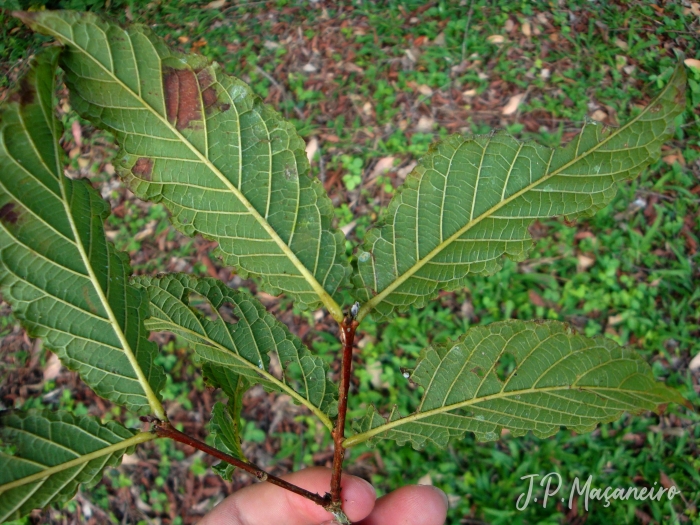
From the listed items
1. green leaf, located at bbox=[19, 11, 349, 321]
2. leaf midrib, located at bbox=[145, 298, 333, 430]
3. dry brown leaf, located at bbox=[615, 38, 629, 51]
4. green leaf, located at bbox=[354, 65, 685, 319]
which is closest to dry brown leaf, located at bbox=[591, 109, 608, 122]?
dry brown leaf, located at bbox=[615, 38, 629, 51]

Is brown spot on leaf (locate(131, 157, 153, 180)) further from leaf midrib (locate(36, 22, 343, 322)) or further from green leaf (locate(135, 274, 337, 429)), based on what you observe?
green leaf (locate(135, 274, 337, 429))

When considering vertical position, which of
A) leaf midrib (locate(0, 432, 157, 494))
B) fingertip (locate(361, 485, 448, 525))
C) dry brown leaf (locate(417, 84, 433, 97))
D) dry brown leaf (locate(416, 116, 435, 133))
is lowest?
fingertip (locate(361, 485, 448, 525))

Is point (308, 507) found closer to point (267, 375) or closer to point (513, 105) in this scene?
point (267, 375)

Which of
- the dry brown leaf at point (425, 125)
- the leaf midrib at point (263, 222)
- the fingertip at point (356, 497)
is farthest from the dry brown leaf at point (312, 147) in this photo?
the leaf midrib at point (263, 222)

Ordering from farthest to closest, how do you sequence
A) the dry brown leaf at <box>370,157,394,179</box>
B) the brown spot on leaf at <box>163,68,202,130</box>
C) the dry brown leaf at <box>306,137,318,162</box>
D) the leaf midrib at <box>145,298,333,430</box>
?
1. the dry brown leaf at <box>306,137,318,162</box>
2. the dry brown leaf at <box>370,157,394,179</box>
3. the leaf midrib at <box>145,298,333,430</box>
4. the brown spot on leaf at <box>163,68,202,130</box>

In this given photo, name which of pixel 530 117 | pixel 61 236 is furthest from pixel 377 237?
pixel 530 117

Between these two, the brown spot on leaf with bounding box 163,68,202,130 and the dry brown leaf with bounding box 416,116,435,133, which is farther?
the dry brown leaf with bounding box 416,116,435,133
